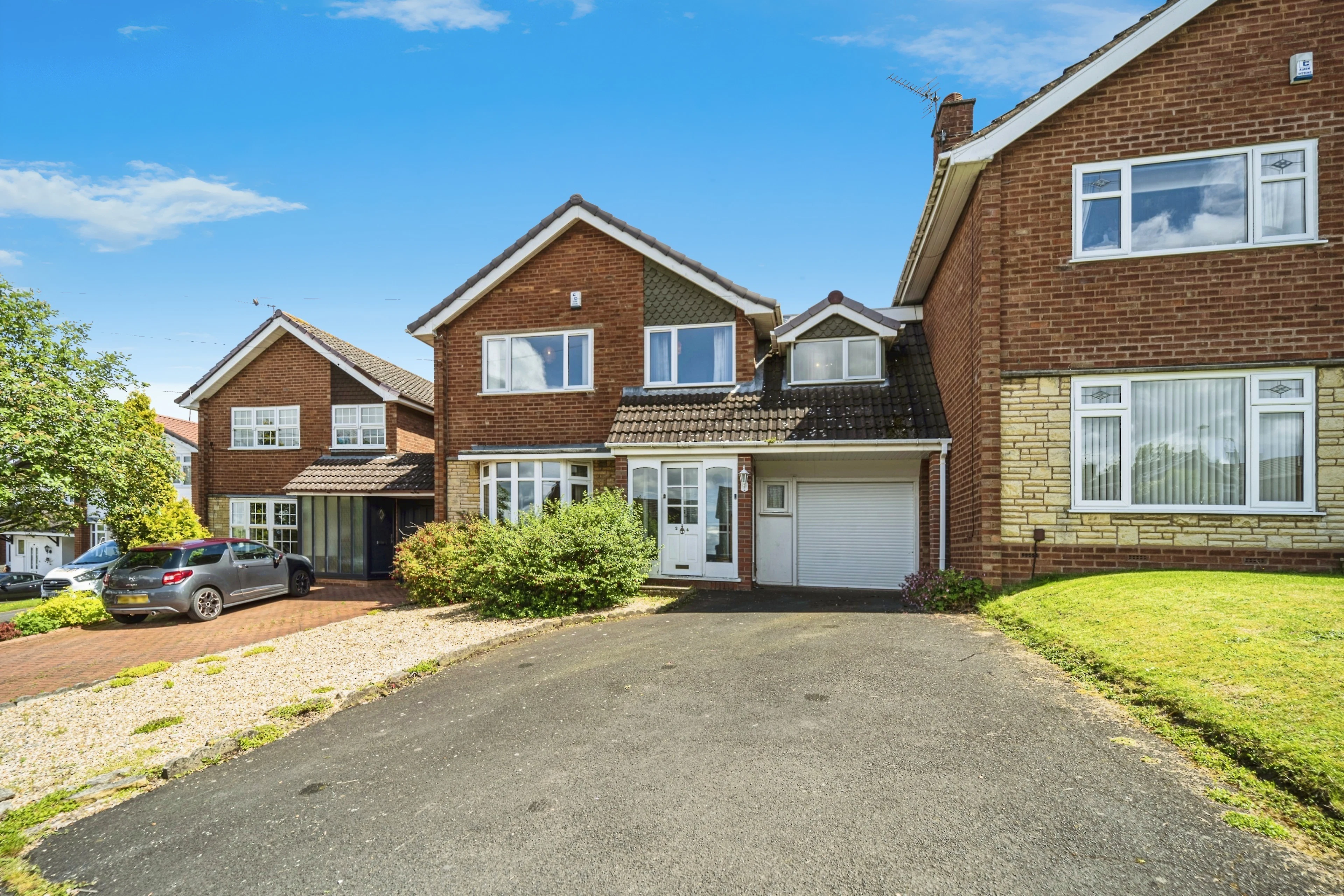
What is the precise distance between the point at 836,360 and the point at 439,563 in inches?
361

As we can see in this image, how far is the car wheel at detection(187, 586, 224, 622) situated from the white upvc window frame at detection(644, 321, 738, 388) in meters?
9.75

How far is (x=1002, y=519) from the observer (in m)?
9.91

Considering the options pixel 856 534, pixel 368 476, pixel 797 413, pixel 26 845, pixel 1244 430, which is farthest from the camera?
pixel 368 476

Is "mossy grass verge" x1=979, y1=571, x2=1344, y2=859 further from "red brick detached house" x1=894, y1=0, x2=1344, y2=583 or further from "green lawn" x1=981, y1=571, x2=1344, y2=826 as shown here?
"red brick detached house" x1=894, y1=0, x2=1344, y2=583

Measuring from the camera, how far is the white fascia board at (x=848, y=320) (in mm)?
14195

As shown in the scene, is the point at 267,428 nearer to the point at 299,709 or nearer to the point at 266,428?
the point at 266,428

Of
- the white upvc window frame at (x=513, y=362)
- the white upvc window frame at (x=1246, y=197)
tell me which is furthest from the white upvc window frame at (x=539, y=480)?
the white upvc window frame at (x=1246, y=197)

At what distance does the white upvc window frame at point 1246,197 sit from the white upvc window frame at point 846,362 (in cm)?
488

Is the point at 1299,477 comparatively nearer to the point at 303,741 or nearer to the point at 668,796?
the point at 668,796

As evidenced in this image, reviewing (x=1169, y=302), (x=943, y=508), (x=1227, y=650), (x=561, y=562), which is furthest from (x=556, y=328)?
(x=1227, y=650)

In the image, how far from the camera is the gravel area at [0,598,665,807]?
5918mm

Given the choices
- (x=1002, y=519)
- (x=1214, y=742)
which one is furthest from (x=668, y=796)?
(x=1002, y=519)

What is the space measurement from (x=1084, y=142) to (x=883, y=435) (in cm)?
550

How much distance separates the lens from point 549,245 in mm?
15617
